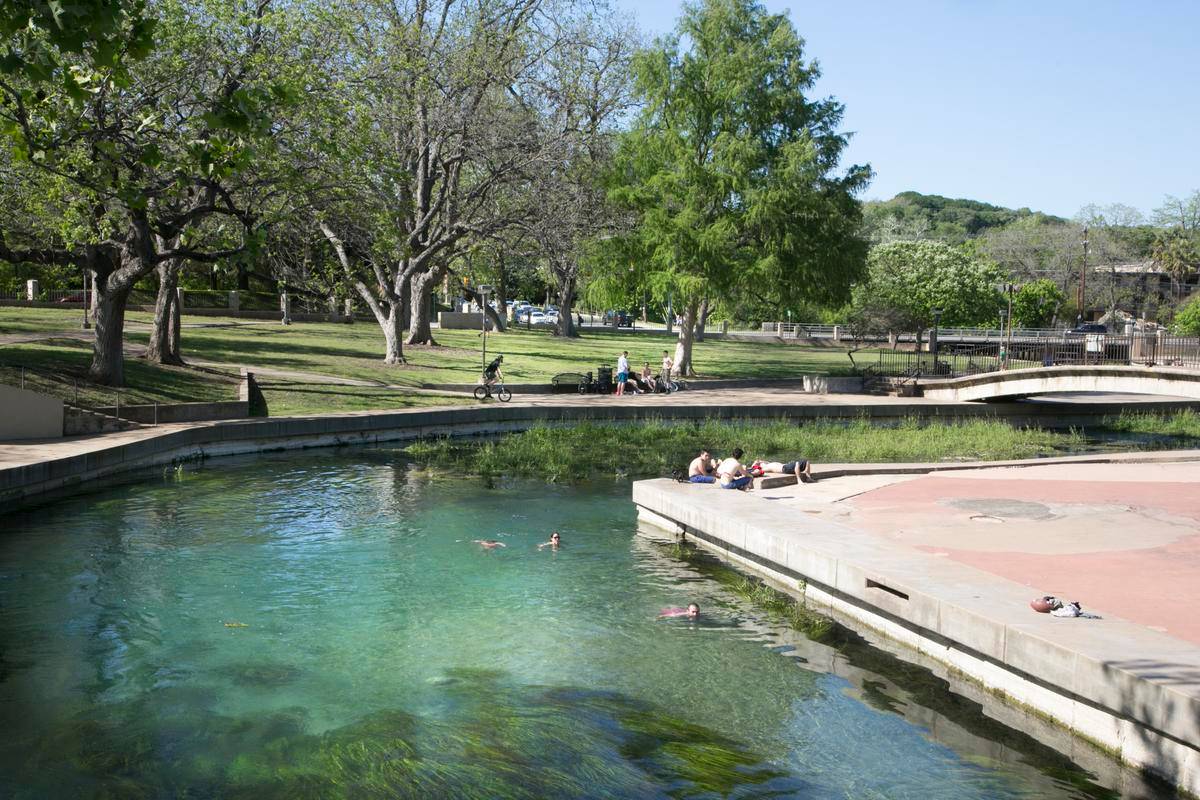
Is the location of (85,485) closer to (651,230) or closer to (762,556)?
(762,556)

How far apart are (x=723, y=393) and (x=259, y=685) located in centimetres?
3214

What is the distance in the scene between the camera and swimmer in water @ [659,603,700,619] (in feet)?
46.1

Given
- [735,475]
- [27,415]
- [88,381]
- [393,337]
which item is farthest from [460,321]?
[735,475]

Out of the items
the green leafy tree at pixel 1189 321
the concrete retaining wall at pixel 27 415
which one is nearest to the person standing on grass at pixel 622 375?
the concrete retaining wall at pixel 27 415

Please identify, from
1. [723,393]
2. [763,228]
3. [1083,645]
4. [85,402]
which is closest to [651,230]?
[763,228]

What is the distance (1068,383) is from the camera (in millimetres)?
34375

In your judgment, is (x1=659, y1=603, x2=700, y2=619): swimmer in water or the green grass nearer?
(x1=659, y1=603, x2=700, y2=619): swimmer in water

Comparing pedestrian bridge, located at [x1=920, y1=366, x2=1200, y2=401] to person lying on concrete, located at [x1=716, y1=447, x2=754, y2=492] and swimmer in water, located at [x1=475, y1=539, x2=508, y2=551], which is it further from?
swimmer in water, located at [x1=475, y1=539, x2=508, y2=551]

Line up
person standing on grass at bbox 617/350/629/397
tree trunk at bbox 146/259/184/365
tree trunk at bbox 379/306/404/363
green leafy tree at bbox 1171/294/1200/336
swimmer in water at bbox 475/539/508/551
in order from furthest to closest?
green leafy tree at bbox 1171/294/1200/336, tree trunk at bbox 379/306/404/363, person standing on grass at bbox 617/350/629/397, tree trunk at bbox 146/259/184/365, swimmer in water at bbox 475/539/508/551

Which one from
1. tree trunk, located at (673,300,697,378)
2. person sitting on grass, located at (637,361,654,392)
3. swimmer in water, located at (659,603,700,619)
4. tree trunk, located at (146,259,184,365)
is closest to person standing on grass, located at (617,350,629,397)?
person sitting on grass, located at (637,361,654,392)

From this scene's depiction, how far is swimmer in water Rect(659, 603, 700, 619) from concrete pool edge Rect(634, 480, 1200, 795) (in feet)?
5.23

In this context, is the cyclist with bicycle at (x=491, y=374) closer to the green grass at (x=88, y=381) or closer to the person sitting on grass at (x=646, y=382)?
the person sitting on grass at (x=646, y=382)

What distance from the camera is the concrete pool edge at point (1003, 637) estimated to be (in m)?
8.88

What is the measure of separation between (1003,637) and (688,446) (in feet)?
→ 61.4
